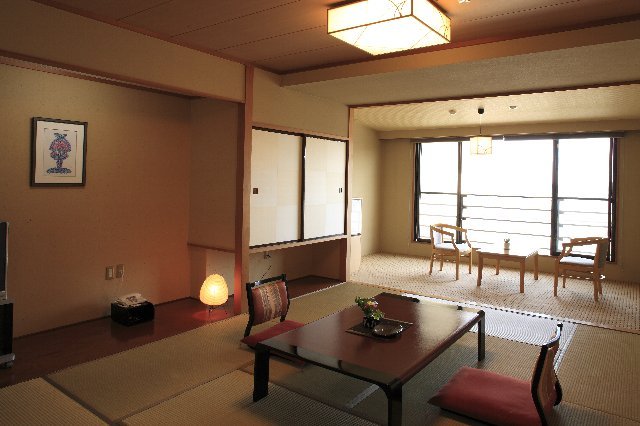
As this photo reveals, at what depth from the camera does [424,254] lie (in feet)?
28.3

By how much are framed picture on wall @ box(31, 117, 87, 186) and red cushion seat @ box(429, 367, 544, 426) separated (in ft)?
11.7

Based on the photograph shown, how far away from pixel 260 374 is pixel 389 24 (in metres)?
2.29

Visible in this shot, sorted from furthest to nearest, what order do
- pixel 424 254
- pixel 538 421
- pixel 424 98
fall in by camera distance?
pixel 424 254 → pixel 424 98 → pixel 538 421

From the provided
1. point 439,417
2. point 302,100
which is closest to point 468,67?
point 302,100

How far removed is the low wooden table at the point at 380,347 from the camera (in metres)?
2.47

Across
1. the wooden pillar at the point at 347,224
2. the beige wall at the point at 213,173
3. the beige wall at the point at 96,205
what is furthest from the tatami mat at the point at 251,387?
the wooden pillar at the point at 347,224

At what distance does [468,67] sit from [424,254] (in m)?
5.11

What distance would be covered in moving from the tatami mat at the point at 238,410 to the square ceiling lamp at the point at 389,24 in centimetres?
234

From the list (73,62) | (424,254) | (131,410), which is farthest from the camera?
(424,254)

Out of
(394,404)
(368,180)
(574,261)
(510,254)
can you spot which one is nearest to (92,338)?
(394,404)

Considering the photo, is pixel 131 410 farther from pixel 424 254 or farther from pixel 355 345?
pixel 424 254

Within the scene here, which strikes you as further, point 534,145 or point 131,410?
point 534,145

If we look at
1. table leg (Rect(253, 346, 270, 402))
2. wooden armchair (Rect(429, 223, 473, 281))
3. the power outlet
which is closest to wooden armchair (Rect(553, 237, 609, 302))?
wooden armchair (Rect(429, 223, 473, 281))

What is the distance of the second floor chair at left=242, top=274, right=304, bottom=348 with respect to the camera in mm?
3598
